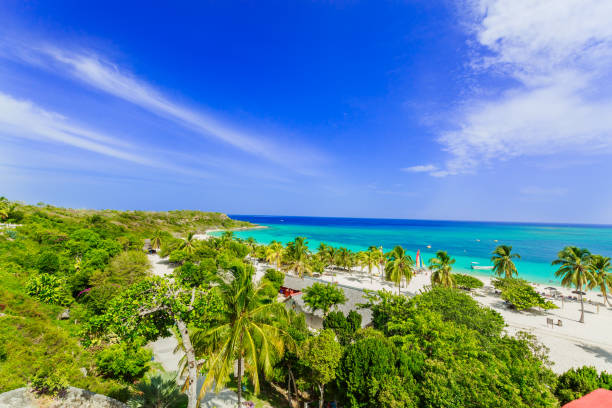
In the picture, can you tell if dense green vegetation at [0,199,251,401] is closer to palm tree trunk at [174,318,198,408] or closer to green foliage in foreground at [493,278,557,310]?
palm tree trunk at [174,318,198,408]

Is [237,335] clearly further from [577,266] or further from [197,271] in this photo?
[577,266]

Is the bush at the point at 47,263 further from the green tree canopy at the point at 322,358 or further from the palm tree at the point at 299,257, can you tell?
the green tree canopy at the point at 322,358

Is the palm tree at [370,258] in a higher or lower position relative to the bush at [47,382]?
lower

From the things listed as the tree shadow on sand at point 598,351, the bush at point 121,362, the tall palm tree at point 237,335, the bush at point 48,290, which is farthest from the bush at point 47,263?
the tree shadow on sand at point 598,351

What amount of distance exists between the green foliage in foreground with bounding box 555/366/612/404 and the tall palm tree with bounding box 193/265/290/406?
13100mm

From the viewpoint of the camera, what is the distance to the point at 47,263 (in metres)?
24.9

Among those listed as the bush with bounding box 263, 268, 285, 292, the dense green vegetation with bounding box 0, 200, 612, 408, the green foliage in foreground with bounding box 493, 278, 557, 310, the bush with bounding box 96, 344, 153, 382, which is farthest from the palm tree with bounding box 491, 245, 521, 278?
the bush with bounding box 96, 344, 153, 382

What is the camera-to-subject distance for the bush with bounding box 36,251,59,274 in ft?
80.8

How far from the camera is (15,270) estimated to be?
75.6 ft

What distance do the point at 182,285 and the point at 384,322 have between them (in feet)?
48.5

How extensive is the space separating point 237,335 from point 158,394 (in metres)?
6.88

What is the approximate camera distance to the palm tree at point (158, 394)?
1230 centimetres

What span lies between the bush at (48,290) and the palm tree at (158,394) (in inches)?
517

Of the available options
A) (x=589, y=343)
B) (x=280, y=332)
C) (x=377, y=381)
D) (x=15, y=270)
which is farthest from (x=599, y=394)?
(x=15, y=270)
